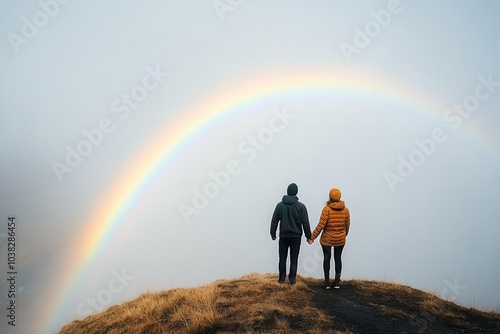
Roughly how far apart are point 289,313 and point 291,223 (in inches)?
126

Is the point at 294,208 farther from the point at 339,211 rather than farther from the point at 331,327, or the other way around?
the point at 331,327

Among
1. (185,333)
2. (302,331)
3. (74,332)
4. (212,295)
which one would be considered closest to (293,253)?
(212,295)

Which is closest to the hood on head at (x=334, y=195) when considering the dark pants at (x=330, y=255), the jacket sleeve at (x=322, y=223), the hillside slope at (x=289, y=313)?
the jacket sleeve at (x=322, y=223)

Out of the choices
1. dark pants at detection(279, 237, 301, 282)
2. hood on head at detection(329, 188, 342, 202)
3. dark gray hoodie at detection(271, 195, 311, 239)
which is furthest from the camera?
dark pants at detection(279, 237, 301, 282)

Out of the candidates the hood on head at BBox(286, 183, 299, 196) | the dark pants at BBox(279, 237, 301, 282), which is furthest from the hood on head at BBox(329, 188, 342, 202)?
the dark pants at BBox(279, 237, 301, 282)

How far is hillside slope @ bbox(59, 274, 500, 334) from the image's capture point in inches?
311

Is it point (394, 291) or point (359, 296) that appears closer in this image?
point (359, 296)

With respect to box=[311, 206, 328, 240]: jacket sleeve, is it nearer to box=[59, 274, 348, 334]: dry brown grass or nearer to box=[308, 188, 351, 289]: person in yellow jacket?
box=[308, 188, 351, 289]: person in yellow jacket

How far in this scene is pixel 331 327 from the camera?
25.2 feet

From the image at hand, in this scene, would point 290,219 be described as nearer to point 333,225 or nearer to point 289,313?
point 333,225

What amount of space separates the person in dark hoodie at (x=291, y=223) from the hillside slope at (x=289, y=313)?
3.72ft

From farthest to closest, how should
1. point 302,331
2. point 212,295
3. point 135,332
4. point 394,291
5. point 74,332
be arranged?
point 394,291
point 74,332
point 212,295
point 135,332
point 302,331

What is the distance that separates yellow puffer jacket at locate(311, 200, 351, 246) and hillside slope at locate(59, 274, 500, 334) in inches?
66.6

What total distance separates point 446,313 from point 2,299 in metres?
153
